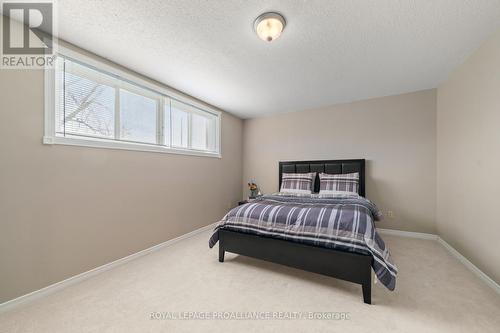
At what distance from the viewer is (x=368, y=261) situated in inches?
62.3

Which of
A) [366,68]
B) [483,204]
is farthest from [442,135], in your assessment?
[366,68]

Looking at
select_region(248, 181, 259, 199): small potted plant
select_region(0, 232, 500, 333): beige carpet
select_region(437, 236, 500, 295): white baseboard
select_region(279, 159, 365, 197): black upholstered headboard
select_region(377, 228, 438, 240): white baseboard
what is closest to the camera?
select_region(0, 232, 500, 333): beige carpet

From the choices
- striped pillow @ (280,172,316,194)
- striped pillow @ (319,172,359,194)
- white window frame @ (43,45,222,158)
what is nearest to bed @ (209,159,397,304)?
striped pillow @ (319,172,359,194)

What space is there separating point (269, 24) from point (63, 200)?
2466 millimetres

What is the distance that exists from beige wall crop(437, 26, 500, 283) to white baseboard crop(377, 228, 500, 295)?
49 mm

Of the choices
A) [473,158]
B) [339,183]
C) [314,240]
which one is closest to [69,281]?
[314,240]

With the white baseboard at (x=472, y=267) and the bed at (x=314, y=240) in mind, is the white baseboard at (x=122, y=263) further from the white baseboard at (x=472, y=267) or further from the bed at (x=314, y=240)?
the bed at (x=314, y=240)

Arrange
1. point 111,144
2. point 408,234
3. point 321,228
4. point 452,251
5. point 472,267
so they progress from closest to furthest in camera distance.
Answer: point 321,228 < point 472,267 < point 111,144 < point 452,251 < point 408,234

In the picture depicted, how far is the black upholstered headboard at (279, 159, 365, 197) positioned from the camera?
3.37 metres

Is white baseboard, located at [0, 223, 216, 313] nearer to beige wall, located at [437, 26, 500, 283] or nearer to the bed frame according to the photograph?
the bed frame

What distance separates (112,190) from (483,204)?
3953 mm

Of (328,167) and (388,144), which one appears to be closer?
(388,144)

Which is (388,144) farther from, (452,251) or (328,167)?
(452,251)

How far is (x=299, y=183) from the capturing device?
3541 millimetres
